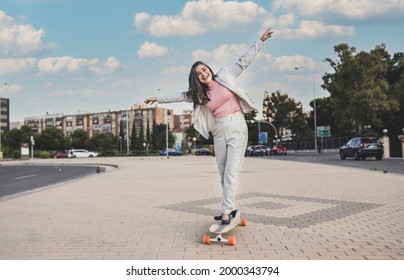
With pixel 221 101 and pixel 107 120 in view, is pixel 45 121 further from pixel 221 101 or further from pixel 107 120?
pixel 221 101

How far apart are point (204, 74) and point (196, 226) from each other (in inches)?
79.3

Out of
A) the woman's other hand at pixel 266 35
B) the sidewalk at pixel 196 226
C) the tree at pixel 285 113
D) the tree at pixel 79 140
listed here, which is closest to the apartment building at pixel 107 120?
the tree at pixel 79 140

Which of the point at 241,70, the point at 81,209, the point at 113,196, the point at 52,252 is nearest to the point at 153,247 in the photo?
the point at 52,252

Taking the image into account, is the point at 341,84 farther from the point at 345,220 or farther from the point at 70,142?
the point at 70,142

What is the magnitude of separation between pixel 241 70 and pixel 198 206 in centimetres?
336

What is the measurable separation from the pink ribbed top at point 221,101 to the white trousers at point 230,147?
74 mm

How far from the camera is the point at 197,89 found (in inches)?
194

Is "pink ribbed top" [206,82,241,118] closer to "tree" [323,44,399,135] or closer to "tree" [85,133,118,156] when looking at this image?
"tree" [323,44,399,135]

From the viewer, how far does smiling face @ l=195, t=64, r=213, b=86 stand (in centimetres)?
495

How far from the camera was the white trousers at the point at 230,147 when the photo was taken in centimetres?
494

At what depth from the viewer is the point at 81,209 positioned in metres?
7.82

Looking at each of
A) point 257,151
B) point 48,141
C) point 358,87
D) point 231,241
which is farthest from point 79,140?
point 231,241

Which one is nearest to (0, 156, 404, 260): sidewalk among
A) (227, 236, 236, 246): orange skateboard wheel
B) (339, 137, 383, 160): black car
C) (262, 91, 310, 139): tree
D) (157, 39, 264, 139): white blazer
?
(227, 236, 236, 246): orange skateboard wheel

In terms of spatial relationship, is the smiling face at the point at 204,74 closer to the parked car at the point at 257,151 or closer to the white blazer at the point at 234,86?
the white blazer at the point at 234,86
